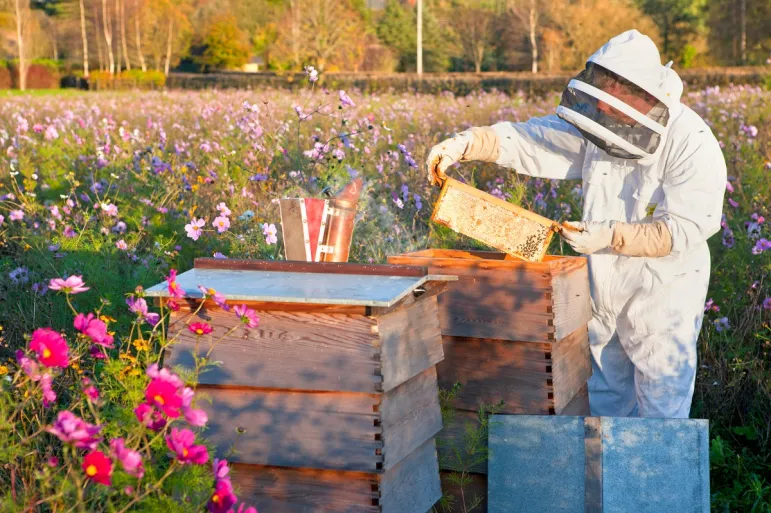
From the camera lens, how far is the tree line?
35062 mm

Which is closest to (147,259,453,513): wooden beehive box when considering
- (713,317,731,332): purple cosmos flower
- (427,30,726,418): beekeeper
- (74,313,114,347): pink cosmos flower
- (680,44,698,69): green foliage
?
(74,313,114,347): pink cosmos flower

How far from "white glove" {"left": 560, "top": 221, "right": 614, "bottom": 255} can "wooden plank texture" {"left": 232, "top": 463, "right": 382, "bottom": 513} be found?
3.84 feet

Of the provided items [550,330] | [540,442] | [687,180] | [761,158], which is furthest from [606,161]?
[761,158]

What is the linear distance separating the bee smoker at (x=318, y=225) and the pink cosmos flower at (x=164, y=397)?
116 centimetres

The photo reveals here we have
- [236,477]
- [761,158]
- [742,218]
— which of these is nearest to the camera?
[236,477]

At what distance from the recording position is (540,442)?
2992mm

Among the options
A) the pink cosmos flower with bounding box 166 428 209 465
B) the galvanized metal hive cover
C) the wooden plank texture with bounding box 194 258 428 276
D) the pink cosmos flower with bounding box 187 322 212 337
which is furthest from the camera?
the galvanized metal hive cover

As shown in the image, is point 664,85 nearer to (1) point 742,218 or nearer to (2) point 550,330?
(2) point 550,330

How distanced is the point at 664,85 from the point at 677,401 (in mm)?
1231

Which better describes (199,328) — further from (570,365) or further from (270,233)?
(270,233)

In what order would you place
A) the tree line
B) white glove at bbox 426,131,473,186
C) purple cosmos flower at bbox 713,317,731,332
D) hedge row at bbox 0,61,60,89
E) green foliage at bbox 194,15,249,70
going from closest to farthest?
1. white glove at bbox 426,131,473,186
2. purple cosmos flower at bbox 713,317,731,332
3. the tree line
4. hedge row at bbox 0,61,60,89
5. green foliage at bbox 194,15,249,70

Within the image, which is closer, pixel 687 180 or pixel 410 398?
pixel 410 398

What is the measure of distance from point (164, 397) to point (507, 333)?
4.87 feet

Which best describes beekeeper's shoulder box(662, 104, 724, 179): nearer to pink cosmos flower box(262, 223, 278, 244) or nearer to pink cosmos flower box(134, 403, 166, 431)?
pink cosmos flower box(262, 223, 278, 244)
